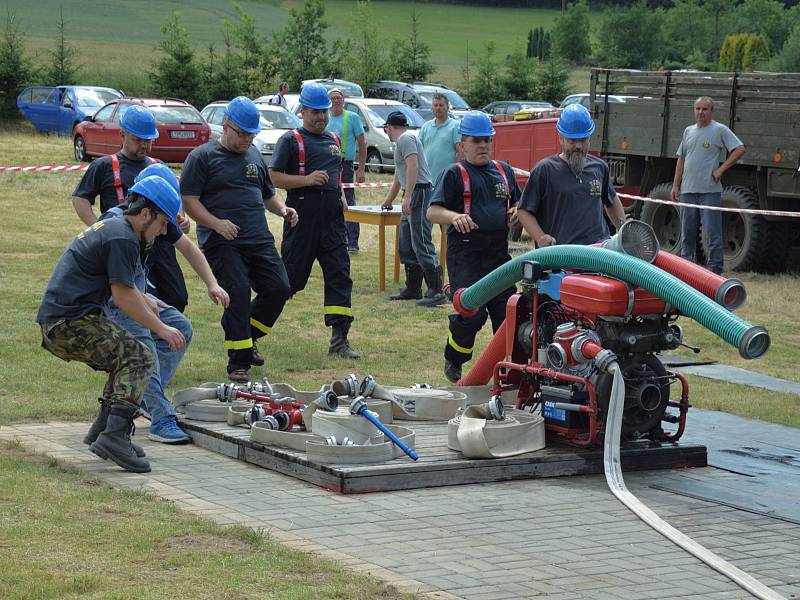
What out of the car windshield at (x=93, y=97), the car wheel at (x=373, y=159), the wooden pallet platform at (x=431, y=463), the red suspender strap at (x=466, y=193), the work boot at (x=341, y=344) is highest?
the red suspender strap at (x=466, y=193)

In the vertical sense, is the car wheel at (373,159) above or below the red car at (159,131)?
below

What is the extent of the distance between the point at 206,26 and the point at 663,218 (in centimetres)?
6710

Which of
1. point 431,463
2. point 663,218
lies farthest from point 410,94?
point 431,463

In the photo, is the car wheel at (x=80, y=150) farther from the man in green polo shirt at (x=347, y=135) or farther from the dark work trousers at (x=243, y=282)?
the dark work trousers at (x=243, y=282)

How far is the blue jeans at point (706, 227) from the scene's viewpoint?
612 inches

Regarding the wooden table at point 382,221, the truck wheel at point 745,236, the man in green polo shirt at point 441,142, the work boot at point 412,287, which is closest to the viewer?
the man in green polo shirt at point 441,142

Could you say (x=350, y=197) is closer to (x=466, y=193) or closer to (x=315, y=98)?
(x=315, y=98)

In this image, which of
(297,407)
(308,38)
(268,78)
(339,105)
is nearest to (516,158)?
(339,105)

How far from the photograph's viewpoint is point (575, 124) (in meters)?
8.42

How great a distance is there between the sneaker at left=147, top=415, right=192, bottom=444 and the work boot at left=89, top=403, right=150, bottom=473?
75cm

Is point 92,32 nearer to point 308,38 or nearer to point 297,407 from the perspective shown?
point 308,38

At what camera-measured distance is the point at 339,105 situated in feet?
54.0

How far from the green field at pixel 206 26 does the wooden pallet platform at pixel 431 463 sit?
45.5 m

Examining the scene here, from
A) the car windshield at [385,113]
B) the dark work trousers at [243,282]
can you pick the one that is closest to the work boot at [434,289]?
the dark work trousers at [243,282]
